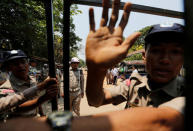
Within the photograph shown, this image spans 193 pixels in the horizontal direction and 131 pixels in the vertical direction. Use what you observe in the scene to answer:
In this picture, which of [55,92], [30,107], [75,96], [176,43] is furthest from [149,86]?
[75,96]

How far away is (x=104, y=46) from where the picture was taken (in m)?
0.91

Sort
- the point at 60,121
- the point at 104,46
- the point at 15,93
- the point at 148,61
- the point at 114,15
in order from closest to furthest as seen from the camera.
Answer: the point at 60,121, the point at 104,46, the point at 114,15, the point at 148,61, the point at 15,93

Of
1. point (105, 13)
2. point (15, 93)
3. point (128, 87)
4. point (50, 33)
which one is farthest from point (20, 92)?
point (105, 13)

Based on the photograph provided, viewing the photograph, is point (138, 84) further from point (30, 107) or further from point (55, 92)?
point (30, 107)

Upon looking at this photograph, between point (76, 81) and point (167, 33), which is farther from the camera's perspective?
point (76, 81)

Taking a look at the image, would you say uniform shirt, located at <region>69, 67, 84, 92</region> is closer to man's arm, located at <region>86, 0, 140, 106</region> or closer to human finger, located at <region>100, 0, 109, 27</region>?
man's arm, located at <region>86, 0, 140, 106</region>

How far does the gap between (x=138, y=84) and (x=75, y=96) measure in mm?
3293

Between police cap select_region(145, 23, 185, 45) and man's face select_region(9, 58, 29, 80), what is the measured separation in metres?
2.05

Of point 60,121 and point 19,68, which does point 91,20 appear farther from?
point 19,68

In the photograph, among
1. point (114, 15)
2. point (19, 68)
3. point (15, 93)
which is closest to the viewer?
point (114, 15)

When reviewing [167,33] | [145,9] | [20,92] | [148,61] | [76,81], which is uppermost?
[145,9]

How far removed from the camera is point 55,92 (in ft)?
5.08

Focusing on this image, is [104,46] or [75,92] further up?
[104,46]

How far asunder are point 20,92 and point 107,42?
164 cm
